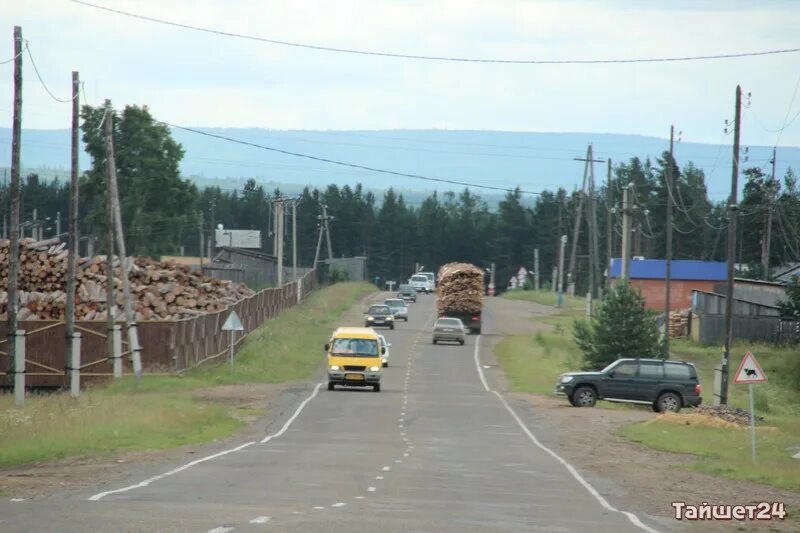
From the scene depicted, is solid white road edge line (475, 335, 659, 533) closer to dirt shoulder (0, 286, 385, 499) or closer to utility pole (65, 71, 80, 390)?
dirt shoulder (0, 286, 385, 499)

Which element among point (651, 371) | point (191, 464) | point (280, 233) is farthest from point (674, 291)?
point (191, 464)

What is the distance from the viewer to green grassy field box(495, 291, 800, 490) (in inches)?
1077

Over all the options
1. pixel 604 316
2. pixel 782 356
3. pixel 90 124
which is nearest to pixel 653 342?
pixel 604 316

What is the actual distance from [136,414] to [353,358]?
49.6 ft

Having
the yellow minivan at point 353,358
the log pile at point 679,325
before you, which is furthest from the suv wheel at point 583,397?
the log pile at point 679,325

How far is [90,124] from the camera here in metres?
110

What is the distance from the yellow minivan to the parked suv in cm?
659

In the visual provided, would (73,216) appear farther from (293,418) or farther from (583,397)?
(583,397)

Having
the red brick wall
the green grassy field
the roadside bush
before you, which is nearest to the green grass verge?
the green grassy field

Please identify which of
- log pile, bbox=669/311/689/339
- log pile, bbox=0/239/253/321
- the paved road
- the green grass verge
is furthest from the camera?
log pile, bbox=669/311/689/339

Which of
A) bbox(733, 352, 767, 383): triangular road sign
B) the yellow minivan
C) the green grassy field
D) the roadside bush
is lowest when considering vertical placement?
the green grassy field

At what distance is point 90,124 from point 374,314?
124 ft

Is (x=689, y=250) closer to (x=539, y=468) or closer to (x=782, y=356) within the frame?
(x=782, y=356)

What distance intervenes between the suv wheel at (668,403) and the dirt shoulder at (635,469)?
434 millimetres
